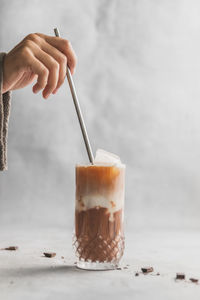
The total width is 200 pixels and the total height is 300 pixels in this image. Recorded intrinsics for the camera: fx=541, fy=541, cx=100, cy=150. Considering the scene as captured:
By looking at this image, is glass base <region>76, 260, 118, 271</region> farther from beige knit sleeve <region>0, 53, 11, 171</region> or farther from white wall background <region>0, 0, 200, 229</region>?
white wall background <region>0, 0, 200, 229</region>

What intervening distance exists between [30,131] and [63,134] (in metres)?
0.20

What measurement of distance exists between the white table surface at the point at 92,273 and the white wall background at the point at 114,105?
0.79m

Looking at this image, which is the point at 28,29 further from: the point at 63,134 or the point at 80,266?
the point at 80,266

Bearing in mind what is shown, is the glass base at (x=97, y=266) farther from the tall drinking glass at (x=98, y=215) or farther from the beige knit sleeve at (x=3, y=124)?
the beige knit sleeve at (x=3, y=124)

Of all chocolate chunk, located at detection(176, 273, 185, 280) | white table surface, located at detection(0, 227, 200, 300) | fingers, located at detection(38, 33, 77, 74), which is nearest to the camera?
white table surface, located at detection(0, 227, 200, 300)

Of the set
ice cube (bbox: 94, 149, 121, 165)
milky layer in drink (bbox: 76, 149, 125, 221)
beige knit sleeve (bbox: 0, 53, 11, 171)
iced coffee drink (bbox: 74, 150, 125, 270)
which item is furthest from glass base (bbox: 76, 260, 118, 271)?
beige knit sleeve (bbox: 0, 53, 11, 171)

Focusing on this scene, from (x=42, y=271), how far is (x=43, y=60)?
68 cm

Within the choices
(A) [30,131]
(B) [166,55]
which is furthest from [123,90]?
(A) [30,131]

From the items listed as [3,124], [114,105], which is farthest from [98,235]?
[114,105]

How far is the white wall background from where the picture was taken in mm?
3258

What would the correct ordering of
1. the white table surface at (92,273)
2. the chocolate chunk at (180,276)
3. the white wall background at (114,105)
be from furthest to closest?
the white wall background at (114,105) → the chocolate chunk at (180,276) → the white table surface at (92,273)

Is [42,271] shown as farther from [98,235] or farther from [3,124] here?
[3,124]

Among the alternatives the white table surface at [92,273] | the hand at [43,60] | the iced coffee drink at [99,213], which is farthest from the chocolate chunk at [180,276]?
the hand at [43,60]

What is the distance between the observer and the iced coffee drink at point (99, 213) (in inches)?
67.7
